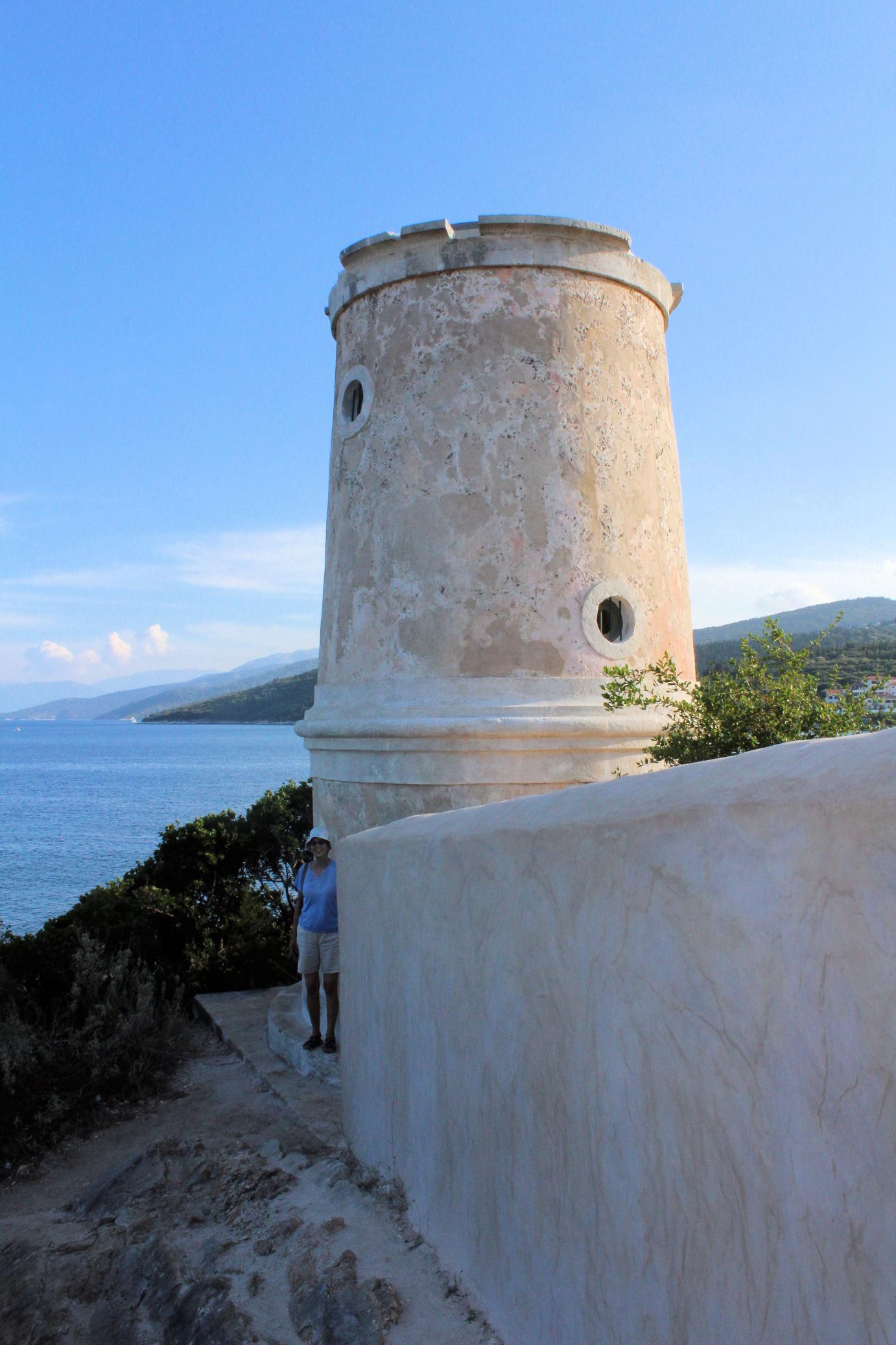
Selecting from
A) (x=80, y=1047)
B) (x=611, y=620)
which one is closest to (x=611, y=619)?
(x=611, y=620)

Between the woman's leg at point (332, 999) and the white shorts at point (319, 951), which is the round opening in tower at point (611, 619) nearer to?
the white shorts at point (319, 951)

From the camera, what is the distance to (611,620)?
25.1 feet

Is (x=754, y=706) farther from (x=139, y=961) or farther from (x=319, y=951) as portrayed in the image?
(x=139, y=961)

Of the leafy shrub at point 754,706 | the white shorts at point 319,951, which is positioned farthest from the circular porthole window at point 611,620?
the white shorts at point 319,951

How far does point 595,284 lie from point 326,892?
4.79 meters

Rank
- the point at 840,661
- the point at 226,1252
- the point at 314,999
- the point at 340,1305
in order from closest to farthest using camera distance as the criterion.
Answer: the point at 340,1305 → the point at 226,1252 → the point at 314,999 → the point at 840,661

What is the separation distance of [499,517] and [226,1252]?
4690 millimetres

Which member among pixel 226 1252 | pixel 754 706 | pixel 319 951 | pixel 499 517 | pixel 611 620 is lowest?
pixel 226 1252

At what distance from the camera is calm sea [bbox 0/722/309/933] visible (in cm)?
3478

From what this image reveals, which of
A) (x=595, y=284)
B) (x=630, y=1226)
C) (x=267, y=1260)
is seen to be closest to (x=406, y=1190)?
(x=267, y=1260)

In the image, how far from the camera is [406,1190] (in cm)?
483

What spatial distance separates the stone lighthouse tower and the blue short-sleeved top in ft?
1.52

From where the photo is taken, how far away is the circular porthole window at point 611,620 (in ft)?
24.1

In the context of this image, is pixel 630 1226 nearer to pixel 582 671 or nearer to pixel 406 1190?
pixel 406 1190
